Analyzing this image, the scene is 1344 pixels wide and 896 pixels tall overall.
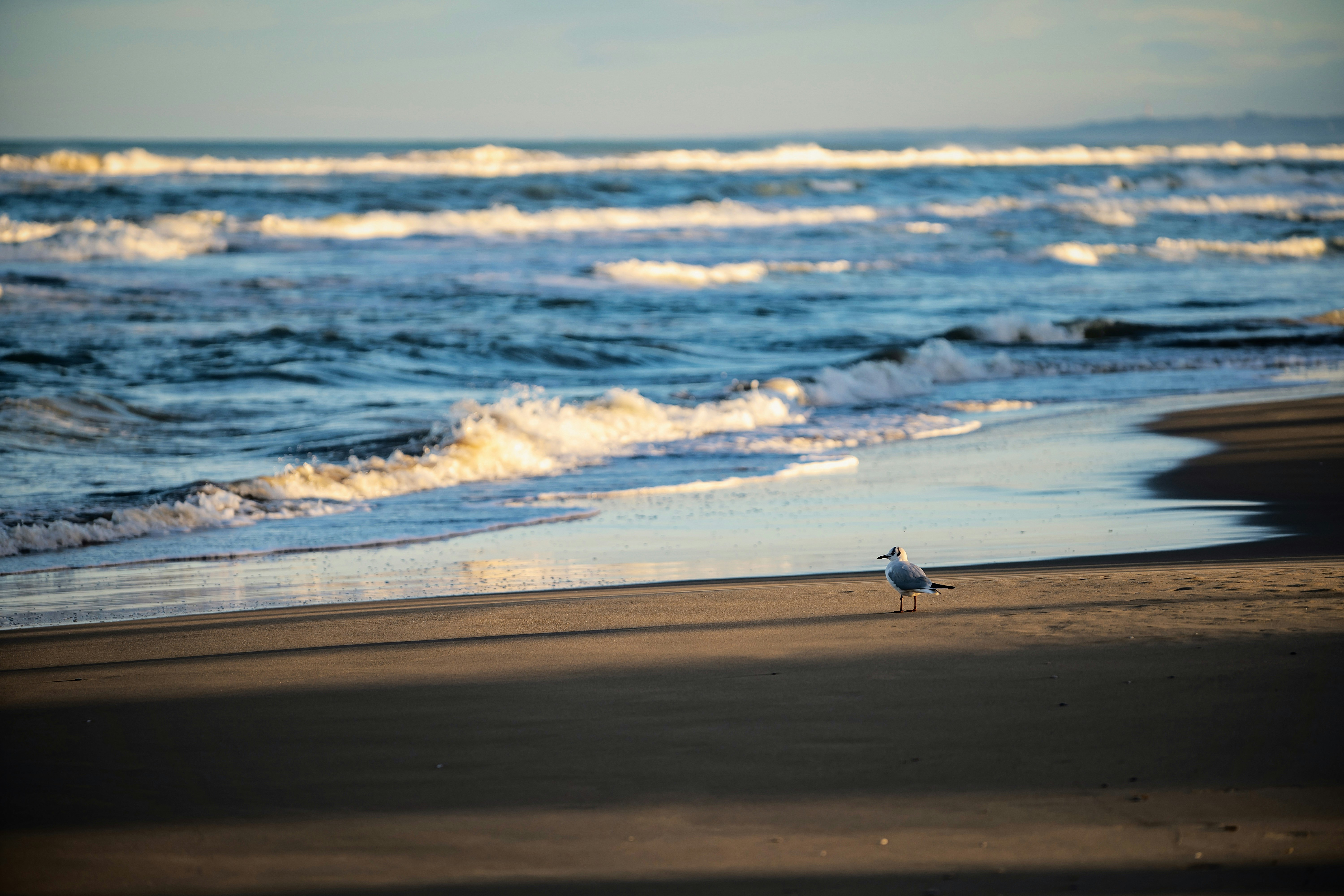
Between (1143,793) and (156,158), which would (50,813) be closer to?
(1143,793)

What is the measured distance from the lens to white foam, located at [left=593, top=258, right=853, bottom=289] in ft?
77.8

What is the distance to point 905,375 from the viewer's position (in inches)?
550

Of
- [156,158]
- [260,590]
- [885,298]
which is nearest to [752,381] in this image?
[260,590]

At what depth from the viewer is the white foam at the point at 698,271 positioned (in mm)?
23703

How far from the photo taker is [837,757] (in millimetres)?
3156

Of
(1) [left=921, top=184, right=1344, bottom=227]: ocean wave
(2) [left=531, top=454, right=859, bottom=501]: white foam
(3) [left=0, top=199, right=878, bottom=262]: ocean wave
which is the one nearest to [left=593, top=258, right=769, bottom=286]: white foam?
(3) [left=0, top=199, right=878, bottom=262]: ocean wave

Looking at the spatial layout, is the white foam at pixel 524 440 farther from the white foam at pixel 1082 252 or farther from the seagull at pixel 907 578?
the white foam at pixel 1082 252

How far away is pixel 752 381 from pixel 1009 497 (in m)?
5.52

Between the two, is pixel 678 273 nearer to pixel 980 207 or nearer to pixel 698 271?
pixel 698 271

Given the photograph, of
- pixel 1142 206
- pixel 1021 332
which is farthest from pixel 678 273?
pixel 1142 206

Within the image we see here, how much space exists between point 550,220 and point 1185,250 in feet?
58.2

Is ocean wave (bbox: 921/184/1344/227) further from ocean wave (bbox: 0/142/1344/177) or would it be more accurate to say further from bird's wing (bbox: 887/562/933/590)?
bird's wing (bbox: 887/562/933/590)

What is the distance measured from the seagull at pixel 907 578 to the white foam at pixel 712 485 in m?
3.96

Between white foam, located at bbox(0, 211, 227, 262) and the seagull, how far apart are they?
2404 cm
